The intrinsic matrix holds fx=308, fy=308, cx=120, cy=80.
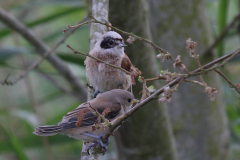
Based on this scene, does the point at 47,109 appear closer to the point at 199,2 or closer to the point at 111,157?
the point at 111,157

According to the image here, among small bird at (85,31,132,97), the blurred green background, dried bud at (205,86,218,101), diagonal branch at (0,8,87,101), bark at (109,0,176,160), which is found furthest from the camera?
the blurred green background

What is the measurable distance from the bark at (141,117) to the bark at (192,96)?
766 millimetres

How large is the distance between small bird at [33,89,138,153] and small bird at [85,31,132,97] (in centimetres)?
29

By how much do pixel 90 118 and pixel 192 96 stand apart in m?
2.01

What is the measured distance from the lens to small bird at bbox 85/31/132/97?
240 cm

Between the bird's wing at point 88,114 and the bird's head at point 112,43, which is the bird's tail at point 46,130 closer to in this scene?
the bird's wing at point 88,114

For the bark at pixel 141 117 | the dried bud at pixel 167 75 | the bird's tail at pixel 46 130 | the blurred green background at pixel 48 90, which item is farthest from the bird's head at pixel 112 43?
the dried bud at pixel 167 75

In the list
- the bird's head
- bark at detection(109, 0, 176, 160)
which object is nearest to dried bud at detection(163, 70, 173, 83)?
the bird's head

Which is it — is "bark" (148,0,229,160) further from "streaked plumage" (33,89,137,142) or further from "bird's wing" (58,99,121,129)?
"bird's wing" (58,99,121,129)

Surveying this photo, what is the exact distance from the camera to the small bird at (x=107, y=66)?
2404mm

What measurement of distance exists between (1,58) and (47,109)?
4582 millimetres

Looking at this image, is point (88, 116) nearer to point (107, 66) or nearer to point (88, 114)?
point (88, 114)

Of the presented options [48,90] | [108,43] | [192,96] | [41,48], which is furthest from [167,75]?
[48,90]

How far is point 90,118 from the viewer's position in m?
1.95
